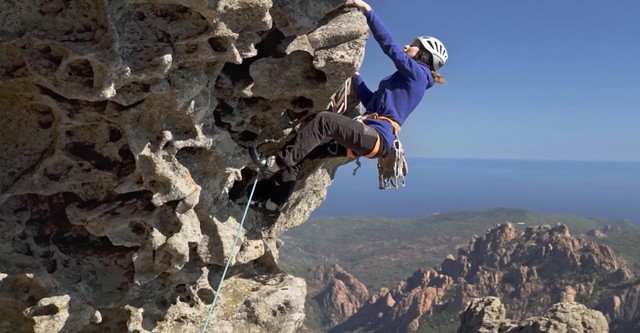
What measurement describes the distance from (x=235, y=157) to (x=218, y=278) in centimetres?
319

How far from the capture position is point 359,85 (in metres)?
12.1

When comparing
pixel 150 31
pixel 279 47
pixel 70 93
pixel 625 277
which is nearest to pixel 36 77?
→ pixel 70 93

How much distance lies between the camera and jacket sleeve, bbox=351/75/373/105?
1208 centimetres

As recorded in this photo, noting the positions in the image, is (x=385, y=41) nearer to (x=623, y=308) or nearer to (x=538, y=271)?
(x=623, y=308)

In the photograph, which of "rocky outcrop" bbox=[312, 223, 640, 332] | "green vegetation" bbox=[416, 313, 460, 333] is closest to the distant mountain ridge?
"rocky outcrop" bbox=[312, 223, 640, 332]

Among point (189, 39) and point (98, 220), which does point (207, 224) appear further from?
point (189, 39)

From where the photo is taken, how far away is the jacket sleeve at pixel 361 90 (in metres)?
12.1

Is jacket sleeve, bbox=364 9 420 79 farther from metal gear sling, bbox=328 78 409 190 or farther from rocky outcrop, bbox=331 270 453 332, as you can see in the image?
rocky outcrop, bbox=331 270 453 332

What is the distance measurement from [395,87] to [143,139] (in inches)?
213

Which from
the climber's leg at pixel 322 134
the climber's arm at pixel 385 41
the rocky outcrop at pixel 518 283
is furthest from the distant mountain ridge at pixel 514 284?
the climber's leg at pixel 322 134

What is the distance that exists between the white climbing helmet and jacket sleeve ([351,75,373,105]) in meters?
1.68

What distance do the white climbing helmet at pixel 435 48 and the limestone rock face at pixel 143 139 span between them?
2270mm

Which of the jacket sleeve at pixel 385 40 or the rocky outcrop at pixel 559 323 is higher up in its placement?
the jacket sleeve at pixel 385 40

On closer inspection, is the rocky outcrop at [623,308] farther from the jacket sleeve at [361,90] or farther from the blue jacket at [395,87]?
the blue jacket at [395,87]
